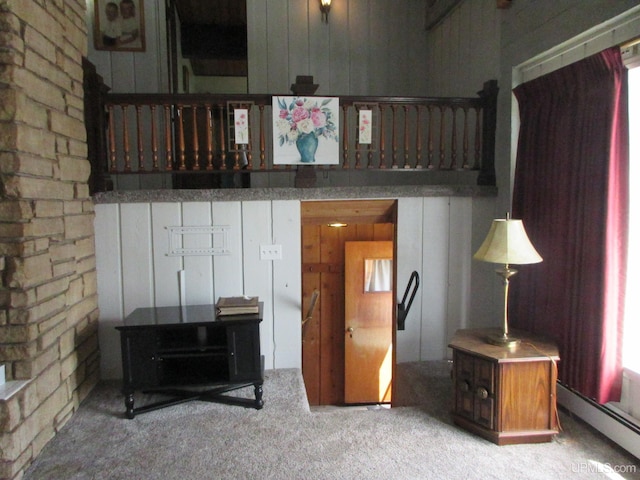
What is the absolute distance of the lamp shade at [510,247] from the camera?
2.35m

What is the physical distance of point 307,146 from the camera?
318 centimetres

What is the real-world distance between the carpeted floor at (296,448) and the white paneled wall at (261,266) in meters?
0.62

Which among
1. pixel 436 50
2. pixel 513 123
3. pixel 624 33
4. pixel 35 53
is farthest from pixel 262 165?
pixel 436 50

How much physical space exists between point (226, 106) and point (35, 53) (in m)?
1.19

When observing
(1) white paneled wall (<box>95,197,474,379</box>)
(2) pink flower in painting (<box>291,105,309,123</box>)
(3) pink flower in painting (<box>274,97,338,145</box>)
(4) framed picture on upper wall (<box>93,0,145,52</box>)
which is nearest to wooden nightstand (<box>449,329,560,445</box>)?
(1) white paneled wall (<box>95,197,474,379</box>)

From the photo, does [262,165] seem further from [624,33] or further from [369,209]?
[624,33]

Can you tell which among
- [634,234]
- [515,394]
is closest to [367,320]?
[515,394]

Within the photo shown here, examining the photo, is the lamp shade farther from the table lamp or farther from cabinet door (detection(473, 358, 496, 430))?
cabinet door (detection(473, 358, 496, 430))

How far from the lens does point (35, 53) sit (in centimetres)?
227

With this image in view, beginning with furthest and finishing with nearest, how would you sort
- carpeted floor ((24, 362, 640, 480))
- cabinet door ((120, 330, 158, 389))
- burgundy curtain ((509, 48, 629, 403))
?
cabinet door ((120, 330, 158, 389)), burgundy curtain ((509, 48, 629, 403)), carpeted floor ((24, 362, 640, 480))

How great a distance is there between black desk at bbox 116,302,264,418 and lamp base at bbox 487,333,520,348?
4.48ft

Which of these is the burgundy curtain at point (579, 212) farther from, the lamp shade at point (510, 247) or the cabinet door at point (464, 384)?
the cabinet door at point (464, 384)

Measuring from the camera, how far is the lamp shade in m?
2.35

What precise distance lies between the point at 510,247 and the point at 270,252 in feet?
5.34
